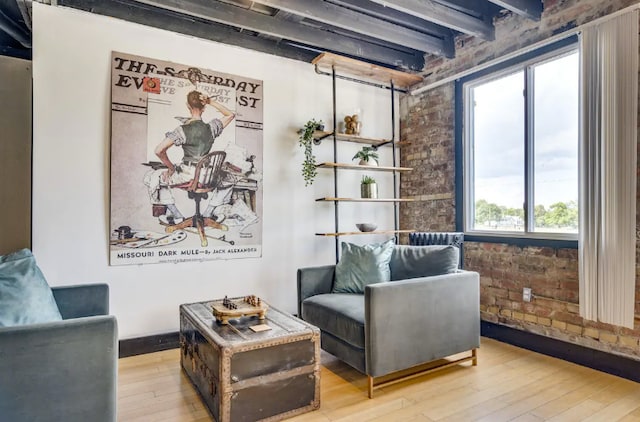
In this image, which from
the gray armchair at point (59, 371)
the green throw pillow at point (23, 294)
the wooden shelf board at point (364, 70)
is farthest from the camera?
the wooden shelf board at point (364, 70)

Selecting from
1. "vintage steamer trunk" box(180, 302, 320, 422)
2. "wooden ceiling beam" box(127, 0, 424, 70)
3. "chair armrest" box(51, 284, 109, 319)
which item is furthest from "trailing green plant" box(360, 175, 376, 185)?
"chair armrest" box(51, 284, 109, 319)

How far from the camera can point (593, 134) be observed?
2.53 metres

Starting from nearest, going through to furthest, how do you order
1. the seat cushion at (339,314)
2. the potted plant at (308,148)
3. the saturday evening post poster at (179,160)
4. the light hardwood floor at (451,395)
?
the light hardwood floor at (451,395), the seat cushion at (339,314), the saturday evening post poster at (179,160), the potted plant at (308,148)

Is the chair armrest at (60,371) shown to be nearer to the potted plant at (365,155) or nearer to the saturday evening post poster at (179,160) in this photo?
the saturday evening post poster at (179,160)

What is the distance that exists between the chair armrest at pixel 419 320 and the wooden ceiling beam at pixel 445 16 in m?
2.00

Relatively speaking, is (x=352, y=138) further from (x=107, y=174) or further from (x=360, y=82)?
(x=107, y=174)

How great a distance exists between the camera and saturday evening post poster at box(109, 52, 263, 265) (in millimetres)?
2891

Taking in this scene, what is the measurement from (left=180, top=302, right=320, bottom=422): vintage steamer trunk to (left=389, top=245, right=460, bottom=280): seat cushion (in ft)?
3.35

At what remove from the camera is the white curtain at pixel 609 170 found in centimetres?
236

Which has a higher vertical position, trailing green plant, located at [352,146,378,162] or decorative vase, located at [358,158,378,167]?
trailing green plant, located at [352,146,378,162]

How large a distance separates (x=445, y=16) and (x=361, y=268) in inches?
84.0

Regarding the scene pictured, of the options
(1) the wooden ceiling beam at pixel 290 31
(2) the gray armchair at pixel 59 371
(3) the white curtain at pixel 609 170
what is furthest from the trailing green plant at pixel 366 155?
(2) the gray armchair at pixel 59 371

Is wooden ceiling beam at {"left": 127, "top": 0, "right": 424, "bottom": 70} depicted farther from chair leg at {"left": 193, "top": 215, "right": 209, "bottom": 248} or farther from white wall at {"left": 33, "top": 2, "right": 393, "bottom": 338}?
chair leg at {"left": 193, "top": 215, "right": 209, "bottom": 248}

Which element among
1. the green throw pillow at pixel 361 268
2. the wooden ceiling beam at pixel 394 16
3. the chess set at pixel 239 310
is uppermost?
the wooden ceiling beam at pixel 394 16
